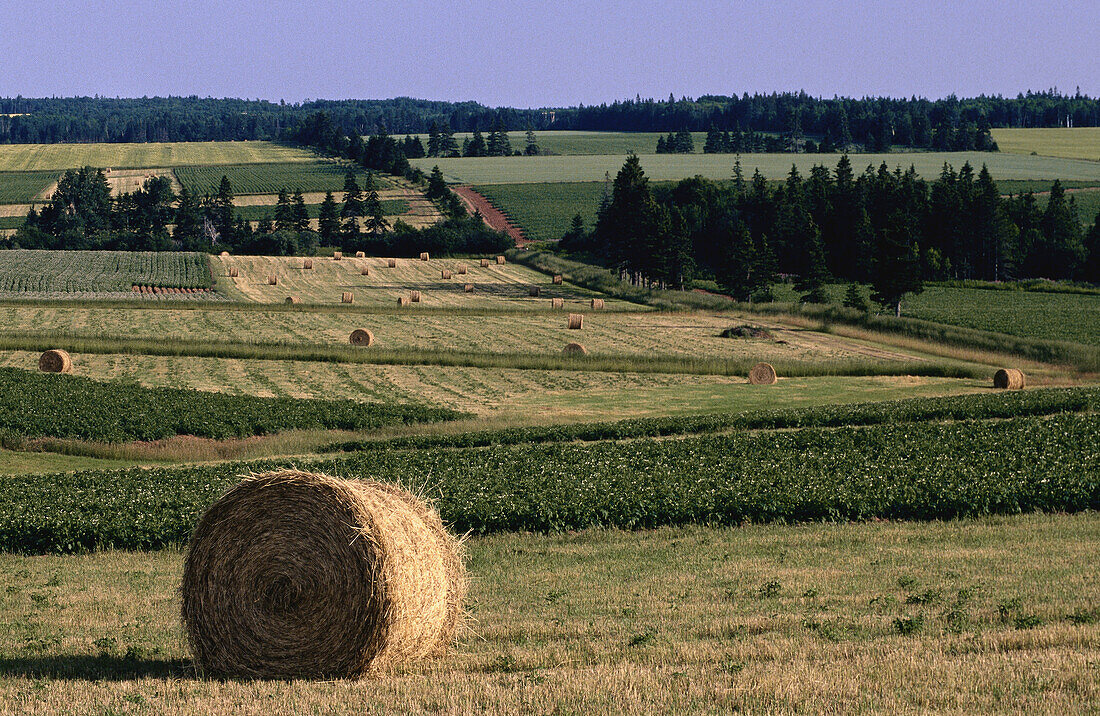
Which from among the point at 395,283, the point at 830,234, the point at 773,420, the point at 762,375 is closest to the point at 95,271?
the point at 395,283

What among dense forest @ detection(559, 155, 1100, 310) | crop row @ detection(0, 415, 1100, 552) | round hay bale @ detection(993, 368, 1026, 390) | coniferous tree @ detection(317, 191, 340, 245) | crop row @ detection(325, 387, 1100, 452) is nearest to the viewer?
crop row @ detection(0, 415, 1100, 552)

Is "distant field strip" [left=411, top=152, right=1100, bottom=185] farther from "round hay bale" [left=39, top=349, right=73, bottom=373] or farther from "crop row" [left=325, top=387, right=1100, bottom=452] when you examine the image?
"crop row" [left=325, top=387, right=1100, bottom=452]

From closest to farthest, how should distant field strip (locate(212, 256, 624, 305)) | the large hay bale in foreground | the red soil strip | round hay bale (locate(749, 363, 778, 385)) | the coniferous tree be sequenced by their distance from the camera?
the large hay bale in foreground < round hay bale (locate(749, 363, 778, 385)) < distant field strip (locate(212, 256, 624, 305)) < the coniferous tree < the red soil strip

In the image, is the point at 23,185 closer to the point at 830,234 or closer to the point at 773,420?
the point at 830,234

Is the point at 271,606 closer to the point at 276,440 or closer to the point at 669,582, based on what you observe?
the point at 669,582

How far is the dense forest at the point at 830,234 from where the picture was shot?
98250 mm

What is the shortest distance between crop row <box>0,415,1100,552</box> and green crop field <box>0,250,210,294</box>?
59.1 metres

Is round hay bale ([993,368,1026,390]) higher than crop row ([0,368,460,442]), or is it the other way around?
round hay bale ([993,368,1026,390])

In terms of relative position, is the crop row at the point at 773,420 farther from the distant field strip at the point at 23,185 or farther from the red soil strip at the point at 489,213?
the distant field strip at the point at 23,185

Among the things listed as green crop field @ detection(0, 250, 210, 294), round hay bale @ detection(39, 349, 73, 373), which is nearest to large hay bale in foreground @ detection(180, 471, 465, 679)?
round hay bale @ detection(39, 349, 73, 373)

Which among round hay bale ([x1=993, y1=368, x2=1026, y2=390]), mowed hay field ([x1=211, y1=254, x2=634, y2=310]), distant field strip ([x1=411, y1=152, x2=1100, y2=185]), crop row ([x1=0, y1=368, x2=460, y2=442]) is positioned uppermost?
distant field strip ([x1=411, y1=152, x2=1100, y2=185])

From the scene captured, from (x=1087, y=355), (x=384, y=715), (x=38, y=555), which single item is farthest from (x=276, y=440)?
(x=1087, y=355)

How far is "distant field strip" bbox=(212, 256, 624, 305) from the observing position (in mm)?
82312

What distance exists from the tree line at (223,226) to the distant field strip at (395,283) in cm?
1218
